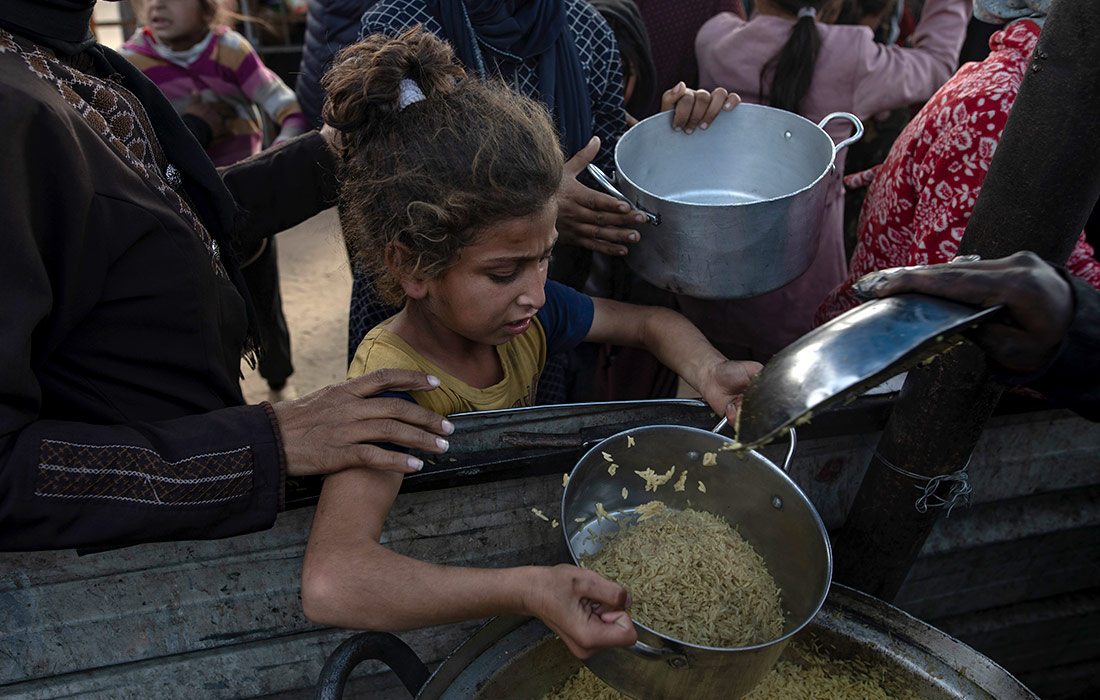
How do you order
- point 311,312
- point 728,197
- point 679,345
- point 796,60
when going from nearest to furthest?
point 679,345 < point 728,197 < point 796,60 < point 311,312

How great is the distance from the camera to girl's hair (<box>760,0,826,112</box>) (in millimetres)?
2893

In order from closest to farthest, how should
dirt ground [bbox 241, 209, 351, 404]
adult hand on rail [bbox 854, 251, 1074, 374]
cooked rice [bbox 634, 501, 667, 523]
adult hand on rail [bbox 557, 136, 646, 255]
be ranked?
adult hand on rail [bbox 854, 251, 1074, 374], cooked rice [bbox 634, 501, 667, 523], adult hand on rail [bbox 557, 136, 646, 255], dirt ground [bbox 241, 209, 351, 404]

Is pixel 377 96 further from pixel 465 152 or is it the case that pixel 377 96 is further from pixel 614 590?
pixel 614 590

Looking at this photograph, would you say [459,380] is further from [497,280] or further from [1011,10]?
[1011,10]

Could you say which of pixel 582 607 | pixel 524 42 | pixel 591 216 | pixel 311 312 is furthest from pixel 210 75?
pixel 582 607

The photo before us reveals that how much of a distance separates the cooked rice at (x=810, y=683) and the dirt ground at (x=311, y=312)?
9.24ft

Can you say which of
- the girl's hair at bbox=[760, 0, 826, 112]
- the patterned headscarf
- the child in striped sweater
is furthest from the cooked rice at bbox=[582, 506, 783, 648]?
the child in striped sweater

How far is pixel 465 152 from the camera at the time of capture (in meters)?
1.62

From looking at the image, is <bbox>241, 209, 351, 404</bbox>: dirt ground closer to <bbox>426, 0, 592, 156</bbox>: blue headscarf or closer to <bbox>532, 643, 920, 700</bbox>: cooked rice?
<bbox>426, 0, 592, 156</bbox>: blue headscarf

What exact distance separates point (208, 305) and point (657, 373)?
2.11 meters

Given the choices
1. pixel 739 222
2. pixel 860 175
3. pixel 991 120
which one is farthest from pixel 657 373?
pixel 991 120

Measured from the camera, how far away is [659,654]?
1.32 metres

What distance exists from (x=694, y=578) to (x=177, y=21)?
3.27 meters

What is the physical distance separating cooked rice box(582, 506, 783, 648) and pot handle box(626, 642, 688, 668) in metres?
0.18
